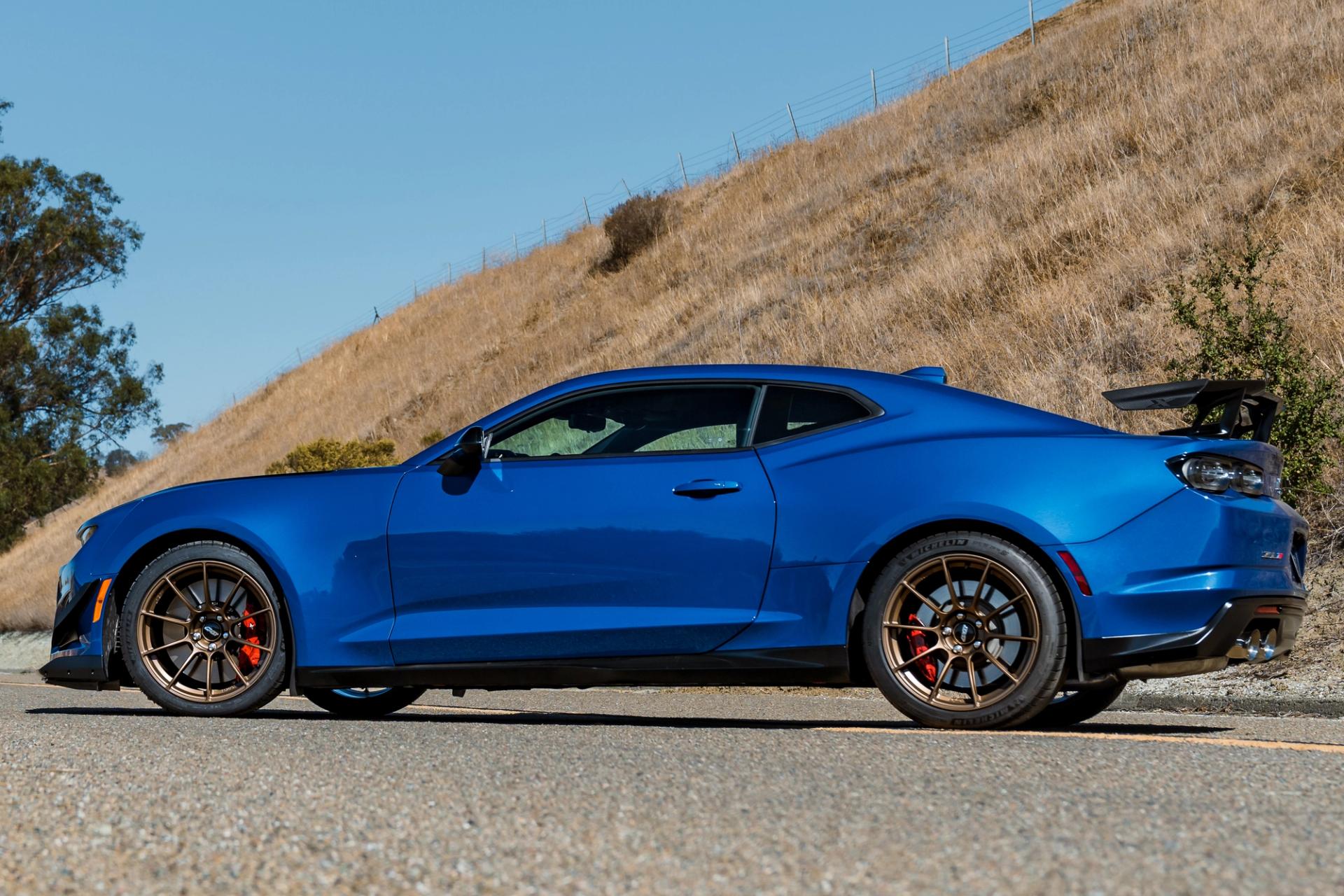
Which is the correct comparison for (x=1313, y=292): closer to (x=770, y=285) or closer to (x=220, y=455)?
(x=770, y=285)

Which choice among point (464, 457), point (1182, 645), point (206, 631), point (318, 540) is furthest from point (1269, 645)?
point (206, 631)

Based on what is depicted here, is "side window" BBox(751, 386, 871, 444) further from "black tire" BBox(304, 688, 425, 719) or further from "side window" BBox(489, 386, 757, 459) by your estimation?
"black tire" BBox(304, 688, 425, 719)

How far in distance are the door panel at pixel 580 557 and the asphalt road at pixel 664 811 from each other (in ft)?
1.35

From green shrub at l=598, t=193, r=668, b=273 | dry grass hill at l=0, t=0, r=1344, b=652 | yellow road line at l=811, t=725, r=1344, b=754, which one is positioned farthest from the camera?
green shrub at l=598, t=193, r=668, b=273

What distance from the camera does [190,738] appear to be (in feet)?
17.9

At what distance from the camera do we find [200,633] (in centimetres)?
664

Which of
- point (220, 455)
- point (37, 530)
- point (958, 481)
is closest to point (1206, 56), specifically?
point (958, 481)

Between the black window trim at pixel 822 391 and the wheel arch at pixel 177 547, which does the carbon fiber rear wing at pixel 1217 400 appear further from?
the wheel arch at pixel 177 547

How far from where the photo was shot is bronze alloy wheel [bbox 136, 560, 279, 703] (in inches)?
257

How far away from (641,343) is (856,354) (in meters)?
7.57

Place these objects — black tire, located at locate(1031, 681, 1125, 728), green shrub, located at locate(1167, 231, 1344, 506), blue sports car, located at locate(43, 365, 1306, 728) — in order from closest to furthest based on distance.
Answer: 1. blue sports car, located at locate(43, 365, 1306, 728)
2. black tire, located at locate(1031, 681, 1125, 728)
3. green shrub, located at locate(1167, 231, 1344, 506)

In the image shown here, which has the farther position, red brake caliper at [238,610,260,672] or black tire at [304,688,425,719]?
black tire at [304,688,425,719]

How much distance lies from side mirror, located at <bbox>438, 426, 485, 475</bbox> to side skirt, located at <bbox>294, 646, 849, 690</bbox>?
2.66 feet

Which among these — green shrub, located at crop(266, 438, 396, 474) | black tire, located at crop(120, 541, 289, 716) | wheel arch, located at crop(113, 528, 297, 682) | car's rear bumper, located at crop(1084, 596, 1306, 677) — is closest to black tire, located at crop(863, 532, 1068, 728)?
car's rear bumper, located at crop(1084, 596, 1306, 677)
